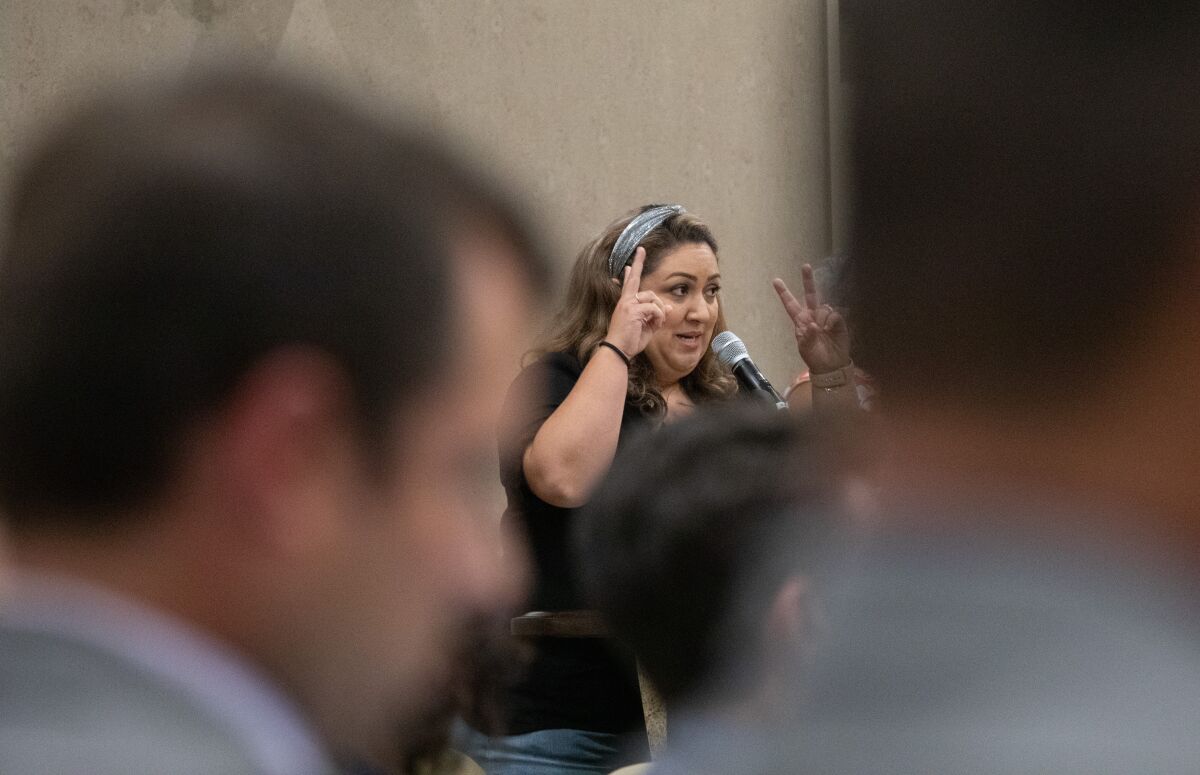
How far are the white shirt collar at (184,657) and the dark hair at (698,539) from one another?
0.58 meters

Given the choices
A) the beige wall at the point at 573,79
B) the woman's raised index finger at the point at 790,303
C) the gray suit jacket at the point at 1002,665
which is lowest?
the gray suit jacket at the point at 1002,665

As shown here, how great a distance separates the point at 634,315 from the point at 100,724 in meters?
2.14

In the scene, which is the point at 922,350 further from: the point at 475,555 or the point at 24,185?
the point at 24,185

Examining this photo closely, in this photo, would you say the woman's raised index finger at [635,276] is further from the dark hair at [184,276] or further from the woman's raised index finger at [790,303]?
the dark hair at [184,276]

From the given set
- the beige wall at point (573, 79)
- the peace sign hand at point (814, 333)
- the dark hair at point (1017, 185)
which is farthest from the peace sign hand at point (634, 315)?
the dark hair at point (1017, 185)

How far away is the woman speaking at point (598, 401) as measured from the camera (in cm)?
243

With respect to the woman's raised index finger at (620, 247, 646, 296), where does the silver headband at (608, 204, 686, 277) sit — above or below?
above

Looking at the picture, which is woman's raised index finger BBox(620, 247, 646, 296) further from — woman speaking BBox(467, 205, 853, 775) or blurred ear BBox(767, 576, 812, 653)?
blurred ear BBox(767, 576, 812, 653)

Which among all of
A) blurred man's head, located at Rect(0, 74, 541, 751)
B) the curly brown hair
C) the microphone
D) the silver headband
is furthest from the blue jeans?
blurred man's head, located at Rect(0, 74, 541, 751)

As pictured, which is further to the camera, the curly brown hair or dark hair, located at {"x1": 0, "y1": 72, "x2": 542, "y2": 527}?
the curly brown hair

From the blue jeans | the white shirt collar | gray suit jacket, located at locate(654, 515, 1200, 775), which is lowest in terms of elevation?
gray suit jacket, located at locate(654, 515, 1200, 775)

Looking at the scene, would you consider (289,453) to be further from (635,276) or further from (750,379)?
(750,379)

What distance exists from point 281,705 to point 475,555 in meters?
0.19

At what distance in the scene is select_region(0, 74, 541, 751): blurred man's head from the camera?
941 millimetres
